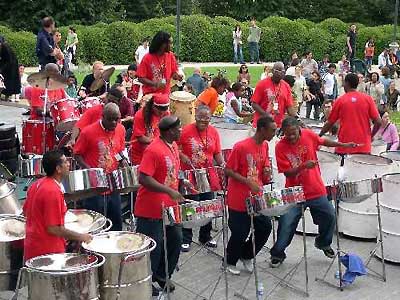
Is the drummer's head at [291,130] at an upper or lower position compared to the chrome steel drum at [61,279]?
upper

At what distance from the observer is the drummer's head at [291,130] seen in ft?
18.5

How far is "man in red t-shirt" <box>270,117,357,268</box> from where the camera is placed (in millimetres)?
5680

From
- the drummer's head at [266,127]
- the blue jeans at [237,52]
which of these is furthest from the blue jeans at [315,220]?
the blue jeans at [237,52]

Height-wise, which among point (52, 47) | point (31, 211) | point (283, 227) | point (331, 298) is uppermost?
point (52, 47)

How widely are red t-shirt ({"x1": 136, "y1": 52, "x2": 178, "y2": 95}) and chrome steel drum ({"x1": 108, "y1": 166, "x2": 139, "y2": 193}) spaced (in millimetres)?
1980

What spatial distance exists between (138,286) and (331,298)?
1741 millimetres

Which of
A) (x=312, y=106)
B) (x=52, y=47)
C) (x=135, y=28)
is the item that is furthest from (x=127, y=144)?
(x=135, y=28)

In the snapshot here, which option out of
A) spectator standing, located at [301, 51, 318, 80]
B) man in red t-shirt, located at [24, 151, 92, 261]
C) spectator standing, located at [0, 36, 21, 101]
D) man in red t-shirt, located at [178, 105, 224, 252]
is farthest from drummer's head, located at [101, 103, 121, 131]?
spectator standing, located at [301, 51, 318, 80]

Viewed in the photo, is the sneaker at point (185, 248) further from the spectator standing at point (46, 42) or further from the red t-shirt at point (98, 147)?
the spectator standing at point (46, 42)

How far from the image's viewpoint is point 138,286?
4453mm

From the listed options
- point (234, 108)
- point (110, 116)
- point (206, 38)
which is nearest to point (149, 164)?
point (110, 116)

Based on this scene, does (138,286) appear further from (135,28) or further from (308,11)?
(308,11)

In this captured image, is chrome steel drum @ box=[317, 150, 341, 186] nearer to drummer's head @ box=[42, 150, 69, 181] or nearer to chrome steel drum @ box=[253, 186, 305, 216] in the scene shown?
chrome steel drum @ box=[253, 186, 305, 216]

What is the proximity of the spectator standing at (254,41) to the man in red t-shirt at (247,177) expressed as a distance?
18170 mm
